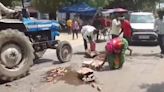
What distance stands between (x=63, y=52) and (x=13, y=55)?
3.39 m

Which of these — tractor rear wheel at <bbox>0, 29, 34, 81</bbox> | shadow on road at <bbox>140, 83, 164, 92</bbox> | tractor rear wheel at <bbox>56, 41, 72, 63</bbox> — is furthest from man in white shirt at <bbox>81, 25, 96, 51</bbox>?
shadow on road at <bbox>140, 83, 164, 92</bbox>

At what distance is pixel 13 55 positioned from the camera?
37.2 ft

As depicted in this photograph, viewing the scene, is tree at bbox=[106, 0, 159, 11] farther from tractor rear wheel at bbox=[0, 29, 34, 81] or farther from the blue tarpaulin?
tractor rear wheel at bbox=[0, 29, 34, 81]

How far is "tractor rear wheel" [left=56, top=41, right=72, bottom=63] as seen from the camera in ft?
47.0

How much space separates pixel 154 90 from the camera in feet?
31.4

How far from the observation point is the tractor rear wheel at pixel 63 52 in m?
14.3

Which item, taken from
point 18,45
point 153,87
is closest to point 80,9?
point 18,45

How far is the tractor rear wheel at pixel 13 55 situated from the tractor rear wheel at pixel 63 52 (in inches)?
96.9

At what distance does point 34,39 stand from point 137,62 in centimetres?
368

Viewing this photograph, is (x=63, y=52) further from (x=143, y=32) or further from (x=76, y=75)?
(x=143, y=32)

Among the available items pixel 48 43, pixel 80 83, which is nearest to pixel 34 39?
pixel 48 43

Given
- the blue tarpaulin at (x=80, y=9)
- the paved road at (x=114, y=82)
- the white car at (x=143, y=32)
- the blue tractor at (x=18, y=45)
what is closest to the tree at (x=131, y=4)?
the blue tarpaulin at (x=80, y=9)

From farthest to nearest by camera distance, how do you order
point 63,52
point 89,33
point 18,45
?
point 89,33 < point 63,52 < point 18,45

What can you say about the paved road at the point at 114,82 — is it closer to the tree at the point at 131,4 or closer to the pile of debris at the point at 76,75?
the pile of debris at the point at 76,75
